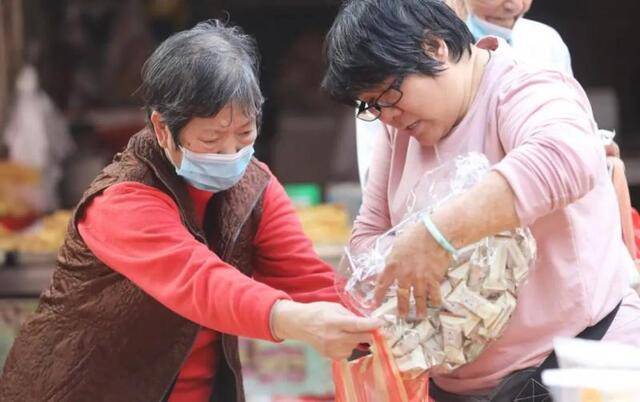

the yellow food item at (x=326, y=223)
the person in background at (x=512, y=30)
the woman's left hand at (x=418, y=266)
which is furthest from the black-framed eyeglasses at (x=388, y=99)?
the yellow food item at (x=326, y=223)

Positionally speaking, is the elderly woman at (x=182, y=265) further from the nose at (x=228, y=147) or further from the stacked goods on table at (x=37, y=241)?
the stacked goods on table at (x=37, y=241)

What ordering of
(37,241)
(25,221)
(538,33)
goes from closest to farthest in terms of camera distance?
(538,33)
(37,241)
(25,221)

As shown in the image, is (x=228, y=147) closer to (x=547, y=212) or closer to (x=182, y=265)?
(x=182, y=265)

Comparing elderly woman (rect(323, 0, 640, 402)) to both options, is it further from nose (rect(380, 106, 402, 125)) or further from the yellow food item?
the yellow food item

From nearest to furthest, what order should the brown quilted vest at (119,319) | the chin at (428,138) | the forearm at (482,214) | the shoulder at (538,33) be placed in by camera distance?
the forearm at (482,214) → the chin at (428,138) → the brown quilted vest at (119,319) → the shoulder at (538,33)

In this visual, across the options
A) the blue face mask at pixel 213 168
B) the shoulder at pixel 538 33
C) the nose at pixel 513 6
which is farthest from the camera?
the shoulder at pixel 538 33

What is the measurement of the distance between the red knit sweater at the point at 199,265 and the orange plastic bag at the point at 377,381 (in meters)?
0.18

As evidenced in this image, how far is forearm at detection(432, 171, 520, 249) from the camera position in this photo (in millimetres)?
2062

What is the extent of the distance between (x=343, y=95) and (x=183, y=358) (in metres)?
0.68

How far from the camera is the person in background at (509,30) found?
2902 mm

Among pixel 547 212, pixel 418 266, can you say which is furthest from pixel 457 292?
pixel 547 212

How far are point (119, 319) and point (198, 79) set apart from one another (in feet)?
1.74

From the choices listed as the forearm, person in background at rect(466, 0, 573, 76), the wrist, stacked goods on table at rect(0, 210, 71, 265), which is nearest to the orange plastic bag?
the wrist

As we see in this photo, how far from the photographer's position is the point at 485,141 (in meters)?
2.29
